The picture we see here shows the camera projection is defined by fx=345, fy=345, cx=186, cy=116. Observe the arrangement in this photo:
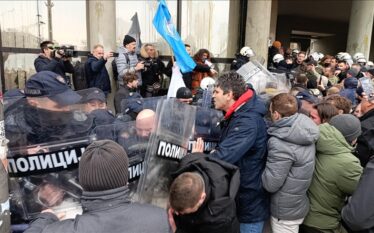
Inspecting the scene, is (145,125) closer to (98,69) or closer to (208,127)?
(208,127)

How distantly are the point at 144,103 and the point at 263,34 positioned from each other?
23.2 feet

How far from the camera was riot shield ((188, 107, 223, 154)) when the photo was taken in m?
2.77

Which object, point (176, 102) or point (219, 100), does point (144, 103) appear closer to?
point (176, 102)


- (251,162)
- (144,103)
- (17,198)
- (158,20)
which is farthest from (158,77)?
(17,198)

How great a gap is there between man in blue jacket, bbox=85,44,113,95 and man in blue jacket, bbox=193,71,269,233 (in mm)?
3585

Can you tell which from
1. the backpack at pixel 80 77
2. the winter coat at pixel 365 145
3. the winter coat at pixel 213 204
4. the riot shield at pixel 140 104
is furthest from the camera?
the backpack at pixel 80 77

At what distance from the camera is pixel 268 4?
29.8 feet

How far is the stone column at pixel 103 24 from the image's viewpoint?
264 inches

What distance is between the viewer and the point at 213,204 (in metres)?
1.91

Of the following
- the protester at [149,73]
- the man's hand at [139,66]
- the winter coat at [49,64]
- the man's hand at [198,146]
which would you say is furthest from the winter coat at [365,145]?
the winter coat at [49,64]

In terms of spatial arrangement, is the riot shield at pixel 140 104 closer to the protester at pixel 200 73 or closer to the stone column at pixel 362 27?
the protester at pixel 200 73

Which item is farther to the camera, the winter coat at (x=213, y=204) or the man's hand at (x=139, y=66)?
the man's hand at (x=139, y=66)

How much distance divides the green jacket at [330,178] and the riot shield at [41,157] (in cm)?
171

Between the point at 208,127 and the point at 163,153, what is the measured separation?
69cm
